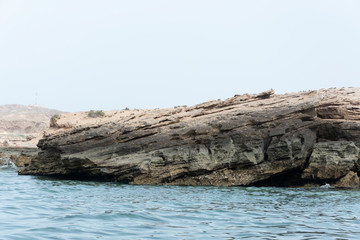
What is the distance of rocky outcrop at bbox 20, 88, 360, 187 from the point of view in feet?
76.7

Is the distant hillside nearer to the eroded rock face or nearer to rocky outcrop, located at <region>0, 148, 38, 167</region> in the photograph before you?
rocky outcrop, located at <region>0, 148, 38, 167</region>

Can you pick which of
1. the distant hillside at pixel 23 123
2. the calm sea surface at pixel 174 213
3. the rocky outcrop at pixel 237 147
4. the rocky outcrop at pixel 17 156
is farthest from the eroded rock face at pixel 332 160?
the distant hillside at pixel 23 123

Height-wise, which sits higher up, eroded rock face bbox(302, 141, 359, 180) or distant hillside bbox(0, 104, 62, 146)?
distant hillside bbox(0, 104, 62, 146)

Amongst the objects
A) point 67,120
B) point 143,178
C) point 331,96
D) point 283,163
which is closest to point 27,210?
point 143,178

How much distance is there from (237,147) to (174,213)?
404 inches

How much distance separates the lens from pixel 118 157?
24.2 m

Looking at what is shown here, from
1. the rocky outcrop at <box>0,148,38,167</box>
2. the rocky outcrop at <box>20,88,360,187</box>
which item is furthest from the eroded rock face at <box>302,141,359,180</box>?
the rocky outcrop at <box>0,148,38,167</box>

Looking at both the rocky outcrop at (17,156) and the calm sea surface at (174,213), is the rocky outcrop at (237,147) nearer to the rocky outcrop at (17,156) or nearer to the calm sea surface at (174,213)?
the calm sea surface at (174,213)

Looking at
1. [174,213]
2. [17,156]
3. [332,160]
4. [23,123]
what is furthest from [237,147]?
[23,123]

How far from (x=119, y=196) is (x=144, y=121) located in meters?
7.64

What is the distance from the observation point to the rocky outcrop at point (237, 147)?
23375mm

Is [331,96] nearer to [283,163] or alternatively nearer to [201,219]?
[283,163]

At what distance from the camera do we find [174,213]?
45.9ft

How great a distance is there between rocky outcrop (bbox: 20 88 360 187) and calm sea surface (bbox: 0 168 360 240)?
6.54 feet
